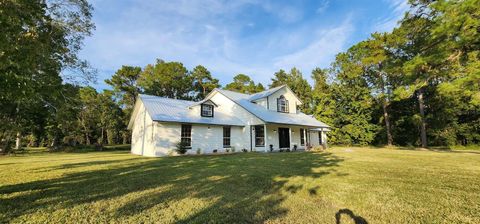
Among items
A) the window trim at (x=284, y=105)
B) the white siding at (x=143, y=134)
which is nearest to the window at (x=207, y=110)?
the white siding at (x=143, y=134)

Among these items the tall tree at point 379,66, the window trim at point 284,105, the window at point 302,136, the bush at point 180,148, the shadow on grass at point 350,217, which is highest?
the tall tree at point 379,66

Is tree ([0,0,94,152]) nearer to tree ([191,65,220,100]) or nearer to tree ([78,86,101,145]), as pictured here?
tree ([78,86,101,145])

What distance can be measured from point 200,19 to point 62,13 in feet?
→ 28.9

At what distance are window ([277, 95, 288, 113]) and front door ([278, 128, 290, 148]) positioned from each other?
2.54 metres

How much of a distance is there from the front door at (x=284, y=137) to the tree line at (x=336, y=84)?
8783 mm

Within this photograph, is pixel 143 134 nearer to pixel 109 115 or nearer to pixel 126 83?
pixel 109 115

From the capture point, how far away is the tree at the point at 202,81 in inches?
1672

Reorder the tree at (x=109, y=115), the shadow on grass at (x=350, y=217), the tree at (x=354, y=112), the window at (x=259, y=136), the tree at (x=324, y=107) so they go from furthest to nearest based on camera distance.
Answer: the tree at (x=109, y=115)
the tree at (x=324, y=107)
the tree at (x=354, y=112)
the window at (x=259, y=136)
the shadow on grass at (x=350, y=217)

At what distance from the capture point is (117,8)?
40.6 ft

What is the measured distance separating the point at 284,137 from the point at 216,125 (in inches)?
272

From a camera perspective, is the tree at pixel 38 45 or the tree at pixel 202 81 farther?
the tree at pixel 202 81

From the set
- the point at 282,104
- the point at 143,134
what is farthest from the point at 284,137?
the point at 143,134

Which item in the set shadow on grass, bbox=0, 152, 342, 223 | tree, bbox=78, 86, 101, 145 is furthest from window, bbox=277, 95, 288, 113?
tree, bbox=78, 86, 101, 145

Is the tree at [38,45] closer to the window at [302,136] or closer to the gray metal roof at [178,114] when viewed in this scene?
the gray metal roof at [178,114]
